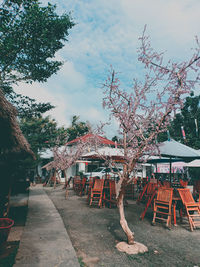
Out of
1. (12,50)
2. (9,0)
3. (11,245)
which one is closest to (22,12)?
(9,0)

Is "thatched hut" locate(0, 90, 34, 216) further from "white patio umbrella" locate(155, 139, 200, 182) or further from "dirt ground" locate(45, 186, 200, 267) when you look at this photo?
"white patio umbrella" locate(155, 139, 200, 182)

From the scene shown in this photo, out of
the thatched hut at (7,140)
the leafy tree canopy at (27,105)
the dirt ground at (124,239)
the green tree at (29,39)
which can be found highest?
the green tree at (29,39)

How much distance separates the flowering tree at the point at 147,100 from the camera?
12.2 ft

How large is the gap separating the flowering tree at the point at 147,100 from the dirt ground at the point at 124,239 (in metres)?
0.53

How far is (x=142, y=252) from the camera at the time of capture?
354 centimetres

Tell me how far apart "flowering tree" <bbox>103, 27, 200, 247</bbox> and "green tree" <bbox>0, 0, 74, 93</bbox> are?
6864 millimetres

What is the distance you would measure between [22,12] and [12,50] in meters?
2.10

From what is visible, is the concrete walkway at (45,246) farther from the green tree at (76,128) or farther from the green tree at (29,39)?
the green tree at (76,128)

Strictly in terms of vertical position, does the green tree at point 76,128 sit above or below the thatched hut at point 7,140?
above

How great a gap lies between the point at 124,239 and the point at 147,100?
3234mm

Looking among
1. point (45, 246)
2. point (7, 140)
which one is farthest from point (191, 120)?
point (45, 246)

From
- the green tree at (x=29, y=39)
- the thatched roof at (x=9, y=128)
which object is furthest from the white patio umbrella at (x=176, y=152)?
the green tree at (x=29, y=39)

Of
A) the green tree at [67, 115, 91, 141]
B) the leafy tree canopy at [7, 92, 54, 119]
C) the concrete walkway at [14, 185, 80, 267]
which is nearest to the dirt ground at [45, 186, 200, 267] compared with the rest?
the concrete walkway at [14, 185, 80, 267]

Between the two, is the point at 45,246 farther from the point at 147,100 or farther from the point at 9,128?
the point at 147,100
